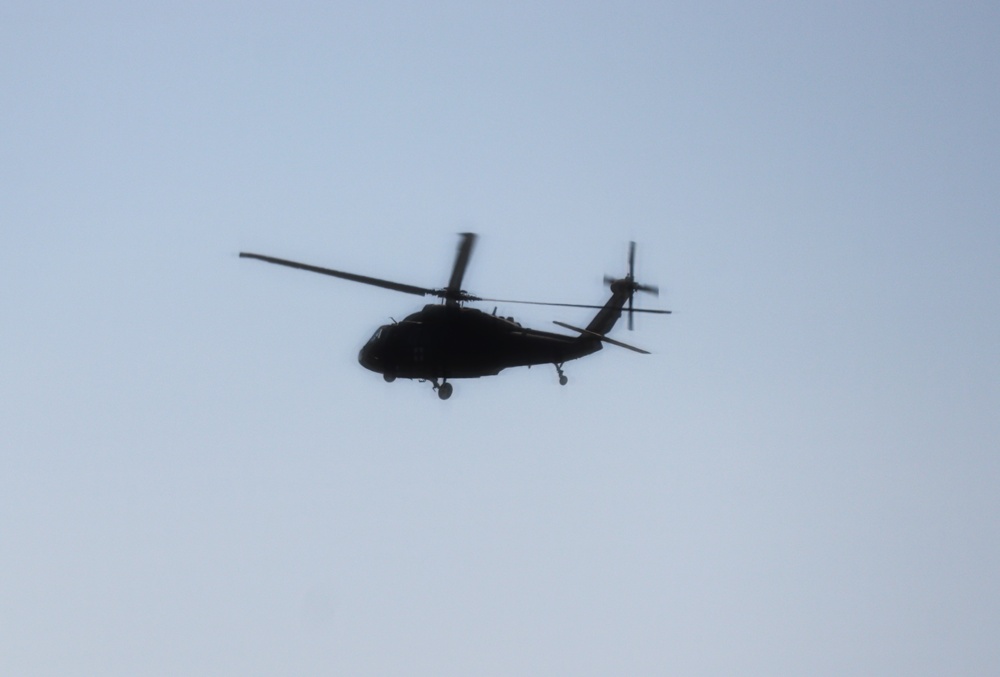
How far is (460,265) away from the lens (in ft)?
170

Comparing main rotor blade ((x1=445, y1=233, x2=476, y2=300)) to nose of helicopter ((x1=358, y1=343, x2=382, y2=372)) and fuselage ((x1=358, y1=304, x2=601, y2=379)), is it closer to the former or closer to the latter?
fuselage ((x1=358, y1=304, x2=601, y2=379))

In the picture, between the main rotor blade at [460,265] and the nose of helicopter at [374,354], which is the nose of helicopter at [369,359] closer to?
the nose of helicopter at [374,354]

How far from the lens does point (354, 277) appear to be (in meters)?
50.3

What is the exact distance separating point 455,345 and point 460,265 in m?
3.73

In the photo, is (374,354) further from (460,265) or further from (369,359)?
(460,265)

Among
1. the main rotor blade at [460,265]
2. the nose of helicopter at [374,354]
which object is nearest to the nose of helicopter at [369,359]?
the nose of helicopter at [374,354]

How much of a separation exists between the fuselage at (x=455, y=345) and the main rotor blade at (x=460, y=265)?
64 cm

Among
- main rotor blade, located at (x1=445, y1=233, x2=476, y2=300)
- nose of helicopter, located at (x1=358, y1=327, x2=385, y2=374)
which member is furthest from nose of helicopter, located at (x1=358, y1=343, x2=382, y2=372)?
main rotor blade, located at (x1=445, y1=233, x2=476, y2=300)

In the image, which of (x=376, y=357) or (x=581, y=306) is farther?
(x=376, y=357)

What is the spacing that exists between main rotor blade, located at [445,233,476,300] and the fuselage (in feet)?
2.09

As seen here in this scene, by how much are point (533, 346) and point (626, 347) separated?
4.51 m

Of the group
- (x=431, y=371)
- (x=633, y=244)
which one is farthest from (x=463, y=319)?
(x=633, y=244)

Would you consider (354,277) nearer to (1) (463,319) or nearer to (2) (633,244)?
(1) (463,319)

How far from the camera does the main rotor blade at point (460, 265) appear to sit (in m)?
49.8
